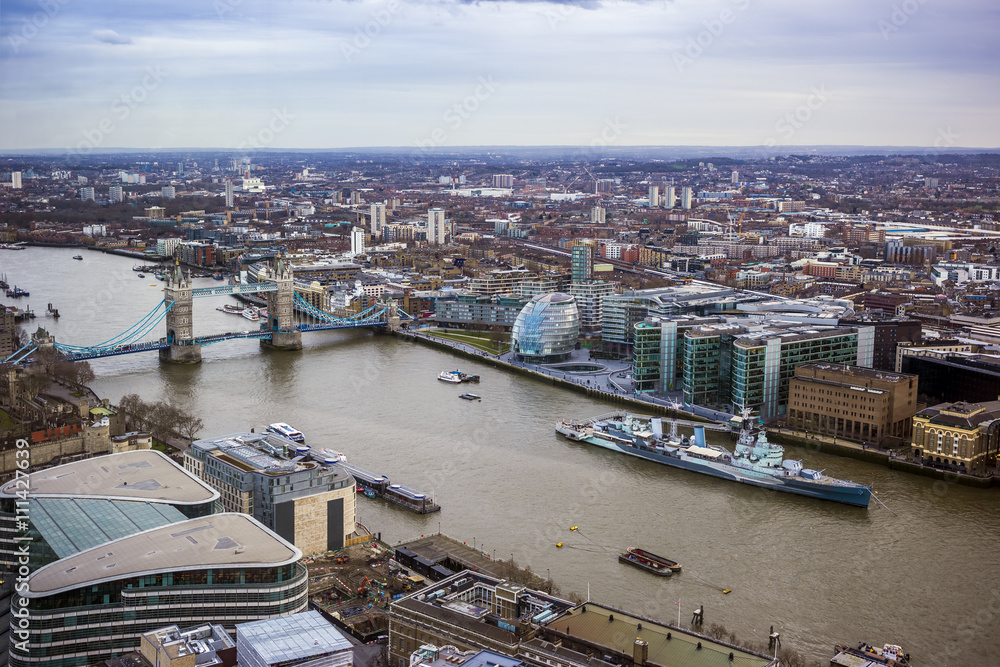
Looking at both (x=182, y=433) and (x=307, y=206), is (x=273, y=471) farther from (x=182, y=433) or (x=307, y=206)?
(x=307, y=206)

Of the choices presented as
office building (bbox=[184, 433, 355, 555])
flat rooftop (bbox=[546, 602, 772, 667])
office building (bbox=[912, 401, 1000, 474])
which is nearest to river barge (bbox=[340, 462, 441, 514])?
office building (bbox=[184, 433, 355, 555])

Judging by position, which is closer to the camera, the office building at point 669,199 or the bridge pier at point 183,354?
the bridge pier at point 183,354

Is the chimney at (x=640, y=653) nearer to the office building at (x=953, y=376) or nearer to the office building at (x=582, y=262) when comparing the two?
the office building at (x=953, y=376)

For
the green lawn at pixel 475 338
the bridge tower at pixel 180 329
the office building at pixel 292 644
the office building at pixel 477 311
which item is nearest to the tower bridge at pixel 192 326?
the bridge tower at pixel 180 329

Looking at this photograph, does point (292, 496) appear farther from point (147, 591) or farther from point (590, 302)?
point (590, 302)

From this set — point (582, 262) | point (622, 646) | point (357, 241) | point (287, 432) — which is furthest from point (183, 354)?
point (357, 241)

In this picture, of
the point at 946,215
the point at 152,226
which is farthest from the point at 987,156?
the point at 152,226
